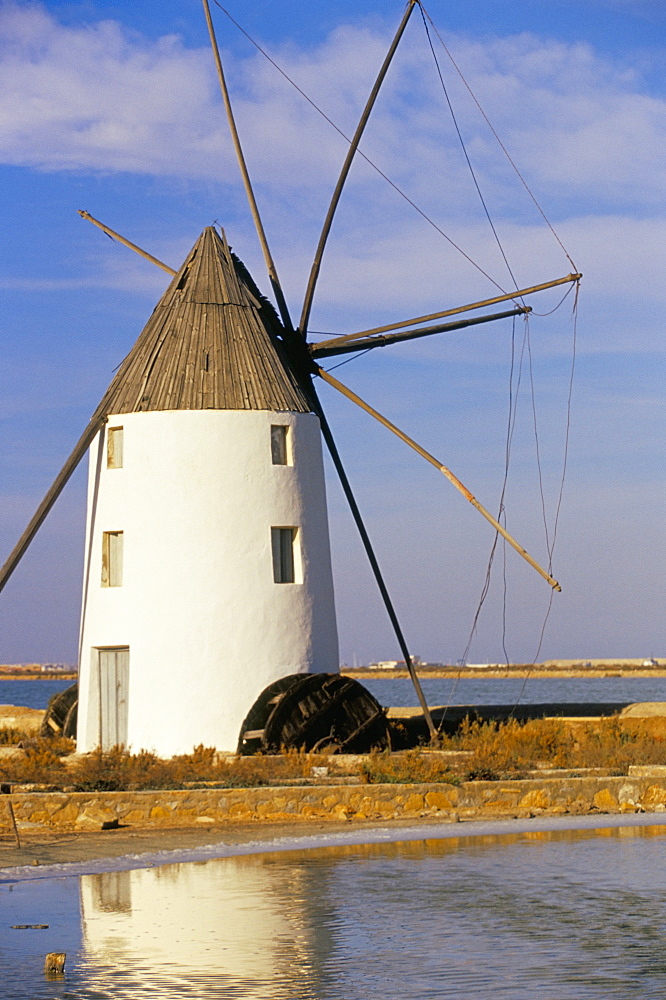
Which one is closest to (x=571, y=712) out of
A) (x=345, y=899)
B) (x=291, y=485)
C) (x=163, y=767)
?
(x=291, y=485)

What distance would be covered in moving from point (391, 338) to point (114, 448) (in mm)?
4703

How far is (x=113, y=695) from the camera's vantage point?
737 inches

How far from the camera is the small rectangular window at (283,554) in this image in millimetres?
18797

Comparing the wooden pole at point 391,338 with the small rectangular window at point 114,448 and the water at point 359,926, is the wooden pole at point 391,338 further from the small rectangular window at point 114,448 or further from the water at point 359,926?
the water at point 359,926

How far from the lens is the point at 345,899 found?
10.5 meters

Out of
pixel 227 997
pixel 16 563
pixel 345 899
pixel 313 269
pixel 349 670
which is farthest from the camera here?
pixel 349 670

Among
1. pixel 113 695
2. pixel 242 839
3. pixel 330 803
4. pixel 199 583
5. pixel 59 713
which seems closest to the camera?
pixel 242 839

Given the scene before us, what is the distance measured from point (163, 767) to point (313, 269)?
8374 millimetres

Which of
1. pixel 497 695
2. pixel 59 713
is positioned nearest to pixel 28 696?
pixel 497 695

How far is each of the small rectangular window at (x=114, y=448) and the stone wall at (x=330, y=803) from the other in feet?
18.9

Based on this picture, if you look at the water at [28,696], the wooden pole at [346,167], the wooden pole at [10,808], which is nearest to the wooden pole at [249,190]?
the wooden pole at [346,167]

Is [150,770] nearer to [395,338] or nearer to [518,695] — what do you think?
[395,338]

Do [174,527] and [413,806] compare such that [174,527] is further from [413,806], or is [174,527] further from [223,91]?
[223,91]

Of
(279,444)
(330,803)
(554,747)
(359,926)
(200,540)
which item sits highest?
(279,444)
